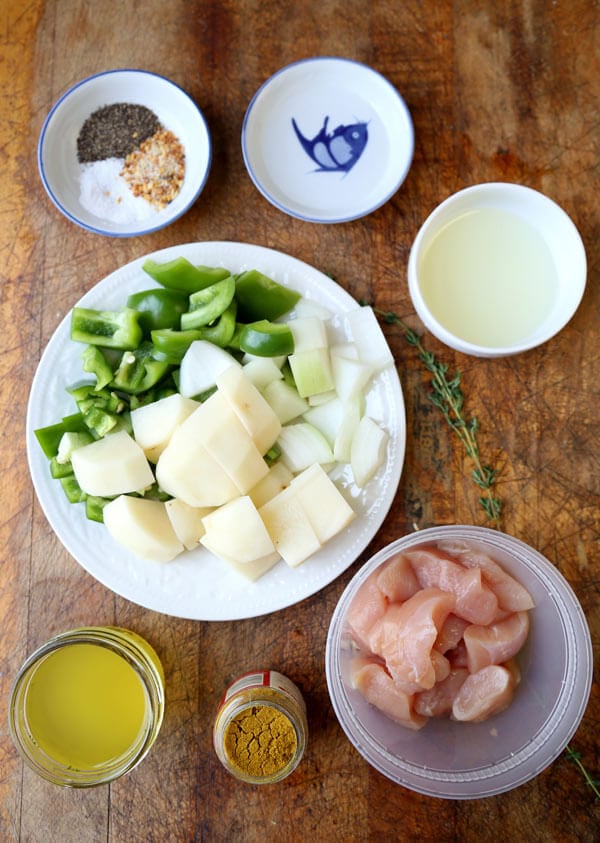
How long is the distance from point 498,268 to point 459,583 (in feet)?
2.25

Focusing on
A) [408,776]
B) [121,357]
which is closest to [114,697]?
[408,776]

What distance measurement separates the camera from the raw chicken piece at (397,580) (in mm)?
1486

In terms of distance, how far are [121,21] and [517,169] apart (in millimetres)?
1016

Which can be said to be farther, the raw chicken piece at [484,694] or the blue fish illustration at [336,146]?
the blue fish illustration at [336,146]

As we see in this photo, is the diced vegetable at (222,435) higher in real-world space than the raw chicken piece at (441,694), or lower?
higher

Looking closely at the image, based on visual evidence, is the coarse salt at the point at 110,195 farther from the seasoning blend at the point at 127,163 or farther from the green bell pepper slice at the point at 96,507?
the green bell pepper slice at the point at 96,507

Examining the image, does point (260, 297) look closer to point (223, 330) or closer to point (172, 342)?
point (223, 330)

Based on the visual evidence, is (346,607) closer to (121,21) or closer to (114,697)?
(114,697)

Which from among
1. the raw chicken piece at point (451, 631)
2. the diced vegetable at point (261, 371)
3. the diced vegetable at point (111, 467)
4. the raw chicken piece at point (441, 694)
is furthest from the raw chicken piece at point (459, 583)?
the diced vegetable at point (111, 467)

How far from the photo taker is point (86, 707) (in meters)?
1.56

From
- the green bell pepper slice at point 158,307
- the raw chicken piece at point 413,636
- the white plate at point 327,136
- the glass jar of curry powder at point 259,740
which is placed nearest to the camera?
the raw chicken piece at point 413,636

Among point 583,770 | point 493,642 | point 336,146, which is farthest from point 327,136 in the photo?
point 583,770

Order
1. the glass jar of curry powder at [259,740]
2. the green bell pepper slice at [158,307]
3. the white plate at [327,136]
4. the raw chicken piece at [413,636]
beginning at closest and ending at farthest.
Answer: the raw chicken piece at [413,636], the glass jar of curry powder at [259,740], the green bell pepper slice at [158,307], the white plate at [327,136]

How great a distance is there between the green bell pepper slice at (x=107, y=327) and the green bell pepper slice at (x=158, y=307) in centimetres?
2
